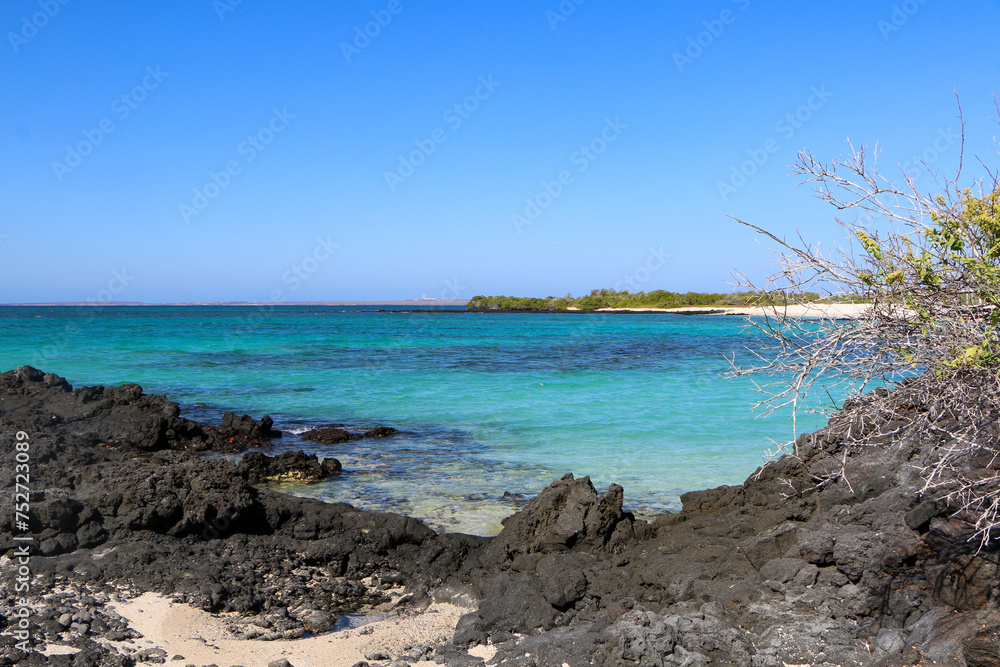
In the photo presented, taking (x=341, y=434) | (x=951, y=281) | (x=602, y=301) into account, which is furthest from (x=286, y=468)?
(x=602, y=301)

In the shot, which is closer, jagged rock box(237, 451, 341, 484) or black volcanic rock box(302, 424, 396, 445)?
jagged rock box(237, 451, 341, 484)

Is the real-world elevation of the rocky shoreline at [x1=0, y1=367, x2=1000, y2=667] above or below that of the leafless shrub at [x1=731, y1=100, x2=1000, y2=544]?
below

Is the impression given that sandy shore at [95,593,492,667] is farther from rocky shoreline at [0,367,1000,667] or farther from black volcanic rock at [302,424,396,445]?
black volcanic rock at [302,424,396,445]

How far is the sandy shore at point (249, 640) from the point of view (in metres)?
4.54

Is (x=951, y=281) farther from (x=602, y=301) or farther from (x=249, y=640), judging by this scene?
(x=602, y=301)

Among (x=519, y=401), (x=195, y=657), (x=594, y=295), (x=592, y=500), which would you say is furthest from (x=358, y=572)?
(x=594, y=295)

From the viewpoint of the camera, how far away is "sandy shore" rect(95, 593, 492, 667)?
4545 millimetres

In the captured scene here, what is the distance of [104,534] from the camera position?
6.25 m

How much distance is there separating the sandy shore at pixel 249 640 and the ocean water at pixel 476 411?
2531mm

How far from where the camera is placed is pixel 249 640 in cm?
480

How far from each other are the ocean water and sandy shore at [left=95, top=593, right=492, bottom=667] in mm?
2531

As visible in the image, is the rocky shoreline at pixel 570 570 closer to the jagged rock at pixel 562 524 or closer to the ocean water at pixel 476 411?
the jagged rock at pixel 562 524

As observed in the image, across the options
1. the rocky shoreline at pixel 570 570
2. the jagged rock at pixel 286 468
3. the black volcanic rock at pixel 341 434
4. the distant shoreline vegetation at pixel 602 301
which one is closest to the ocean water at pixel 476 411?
the black volcanic rock at pixel 341 434

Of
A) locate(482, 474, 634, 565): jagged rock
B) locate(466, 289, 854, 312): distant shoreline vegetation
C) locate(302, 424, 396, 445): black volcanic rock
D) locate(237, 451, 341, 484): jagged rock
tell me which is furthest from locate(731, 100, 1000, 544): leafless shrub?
locate(466, 289, 854, 312): distant shoreline vegetation
